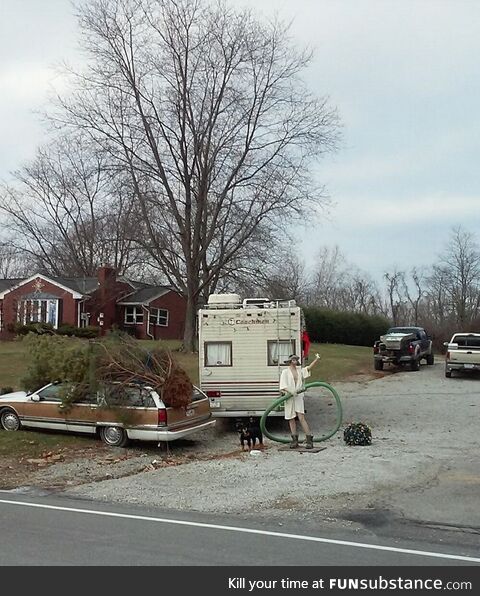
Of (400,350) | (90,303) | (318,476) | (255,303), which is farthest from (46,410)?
(90,303)

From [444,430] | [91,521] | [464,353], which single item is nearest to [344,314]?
[464,353]

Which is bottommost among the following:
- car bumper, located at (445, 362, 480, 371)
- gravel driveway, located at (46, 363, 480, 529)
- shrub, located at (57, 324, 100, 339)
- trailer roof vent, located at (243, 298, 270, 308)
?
gravel driveway, located at (46, 363, 480, 529)

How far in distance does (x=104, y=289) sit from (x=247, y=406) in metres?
33.3

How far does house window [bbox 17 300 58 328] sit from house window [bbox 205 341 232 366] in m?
32.2

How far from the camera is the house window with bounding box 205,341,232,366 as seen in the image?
17.1 meters

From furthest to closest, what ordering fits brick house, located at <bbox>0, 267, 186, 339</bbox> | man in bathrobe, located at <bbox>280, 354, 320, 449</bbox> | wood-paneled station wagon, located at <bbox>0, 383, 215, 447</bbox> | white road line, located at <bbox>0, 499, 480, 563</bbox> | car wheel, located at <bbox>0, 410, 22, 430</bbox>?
brick house, located at <bbox>0, 267, 186, 339</bbox>, car wheel, located at <bbox>0, 410, 22, 430</bbox>, wood-paneled station wagon, located at <bbox>0, 383, 215, 447</bbox>, man in bathrobe, located at <bbox>280, 354, 320, 449</bbox>, white road line, located at <bbox>0, 499, 480, 563</bbox>

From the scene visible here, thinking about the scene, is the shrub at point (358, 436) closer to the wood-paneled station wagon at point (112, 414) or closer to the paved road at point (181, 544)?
the wood-paneled station wagon at point (112, 414)

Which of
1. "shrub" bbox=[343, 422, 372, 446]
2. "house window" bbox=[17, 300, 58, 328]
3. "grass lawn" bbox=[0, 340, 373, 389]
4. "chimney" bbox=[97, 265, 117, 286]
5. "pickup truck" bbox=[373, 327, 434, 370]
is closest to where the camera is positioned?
"shrub" bbox=[343, 422, 372, 446]

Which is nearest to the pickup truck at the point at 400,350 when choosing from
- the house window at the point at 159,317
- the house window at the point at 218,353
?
the house window at the point at 218,353

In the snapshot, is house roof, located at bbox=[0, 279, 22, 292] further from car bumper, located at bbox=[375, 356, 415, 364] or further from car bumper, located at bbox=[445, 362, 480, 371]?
car bumper, located at bbox=[445, 362, 480, 371]

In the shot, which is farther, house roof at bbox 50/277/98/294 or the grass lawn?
house roof at bbox 50/277/98/294

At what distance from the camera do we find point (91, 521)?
8.38 metres

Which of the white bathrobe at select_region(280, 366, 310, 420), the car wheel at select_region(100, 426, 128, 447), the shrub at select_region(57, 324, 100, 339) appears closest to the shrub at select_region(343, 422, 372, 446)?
the white bathrobe at select_region(280, 366, 310, 420)
